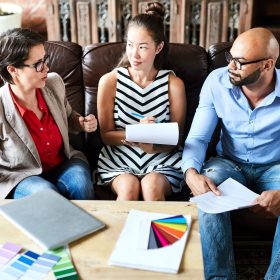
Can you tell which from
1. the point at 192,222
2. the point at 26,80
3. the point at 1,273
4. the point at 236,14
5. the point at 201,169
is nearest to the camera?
the point at 1,273

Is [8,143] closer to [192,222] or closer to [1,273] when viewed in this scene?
[1,273]

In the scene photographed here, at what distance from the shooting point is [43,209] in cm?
144

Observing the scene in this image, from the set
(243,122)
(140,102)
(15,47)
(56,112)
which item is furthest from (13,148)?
(243,122)

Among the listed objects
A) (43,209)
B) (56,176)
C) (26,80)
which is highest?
(26,80)

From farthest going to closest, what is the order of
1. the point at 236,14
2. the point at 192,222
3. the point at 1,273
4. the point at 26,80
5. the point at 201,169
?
1. the point at 236,14
2. the point at 201,169
3. the point at 26,80
4. the point at 192,222
5. the point at 1,273

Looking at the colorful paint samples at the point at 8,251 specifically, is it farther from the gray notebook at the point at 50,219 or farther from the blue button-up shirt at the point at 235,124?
the blue button-up shirt at the point at 235,124

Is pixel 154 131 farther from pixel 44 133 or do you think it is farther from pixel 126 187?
pixel 44 133

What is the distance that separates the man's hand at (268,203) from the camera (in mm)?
1596

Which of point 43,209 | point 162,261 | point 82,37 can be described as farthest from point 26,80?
point 82,37

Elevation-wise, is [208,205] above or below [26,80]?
below

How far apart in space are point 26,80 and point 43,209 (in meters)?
0.58

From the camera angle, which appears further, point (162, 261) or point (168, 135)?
point (168, 135)

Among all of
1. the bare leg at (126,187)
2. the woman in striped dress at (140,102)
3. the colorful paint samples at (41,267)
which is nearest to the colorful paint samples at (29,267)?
the colorful paint samples at (41,267)

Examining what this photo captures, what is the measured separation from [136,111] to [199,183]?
0.54 meters
